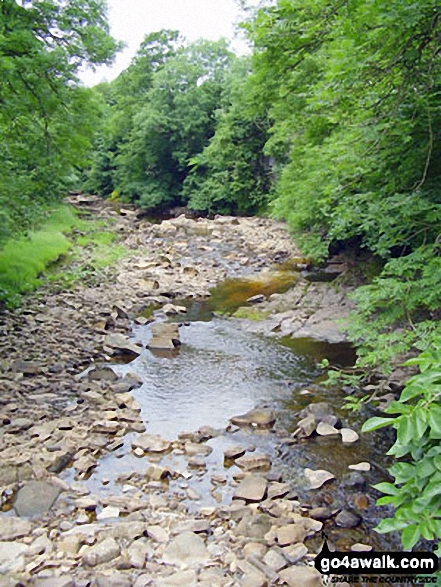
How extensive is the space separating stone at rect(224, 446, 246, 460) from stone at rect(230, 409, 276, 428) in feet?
2.50

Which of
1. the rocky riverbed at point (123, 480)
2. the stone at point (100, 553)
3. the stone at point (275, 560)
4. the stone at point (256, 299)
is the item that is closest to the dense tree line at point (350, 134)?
the stone at point (275, 560)

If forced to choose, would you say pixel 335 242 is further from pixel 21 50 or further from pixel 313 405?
pixel 21 50

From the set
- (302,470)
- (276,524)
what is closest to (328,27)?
(302,470)

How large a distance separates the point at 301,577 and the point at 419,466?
8.72 feet

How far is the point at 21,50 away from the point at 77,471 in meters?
6.77

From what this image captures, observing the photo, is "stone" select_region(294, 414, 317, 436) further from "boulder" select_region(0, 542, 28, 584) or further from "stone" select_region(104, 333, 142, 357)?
"stone" select_region(104, 333, 142, 357)

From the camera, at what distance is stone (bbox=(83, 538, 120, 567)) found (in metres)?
4.26

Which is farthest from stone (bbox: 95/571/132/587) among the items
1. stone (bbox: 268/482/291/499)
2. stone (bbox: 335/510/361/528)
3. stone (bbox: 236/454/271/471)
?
stone (bbox: 236/454/271/471)

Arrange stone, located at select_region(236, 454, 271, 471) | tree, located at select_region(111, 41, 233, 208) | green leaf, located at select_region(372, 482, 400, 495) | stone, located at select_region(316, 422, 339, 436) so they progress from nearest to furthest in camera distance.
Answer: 1. green leaf, located at select_region(372, 482, 400, 495)
2. stone, located at select_region(236, 454, 271, 471)
3. stone, located at select_region(316, 422, 339, 436)
4. tree, located at select_region(111, 41, 233, 208)

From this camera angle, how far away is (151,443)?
660 centimetres

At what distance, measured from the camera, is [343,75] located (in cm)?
482

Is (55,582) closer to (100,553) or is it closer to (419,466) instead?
(100,553)

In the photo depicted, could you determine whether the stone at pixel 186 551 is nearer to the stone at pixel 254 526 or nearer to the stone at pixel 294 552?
the stone at pixel 254 526

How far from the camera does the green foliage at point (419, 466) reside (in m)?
2.02
